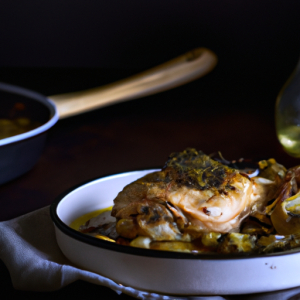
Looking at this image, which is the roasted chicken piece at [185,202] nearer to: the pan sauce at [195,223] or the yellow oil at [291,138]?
the pan sauce at [195,223]

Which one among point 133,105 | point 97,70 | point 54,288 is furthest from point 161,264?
point 97,70

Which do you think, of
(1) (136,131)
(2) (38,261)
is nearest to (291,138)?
(2) (38,261)

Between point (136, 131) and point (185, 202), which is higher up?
point (185, 202)

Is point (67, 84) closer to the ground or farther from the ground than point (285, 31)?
closer to the ground

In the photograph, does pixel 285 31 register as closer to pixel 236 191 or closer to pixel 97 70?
pixel 97 70

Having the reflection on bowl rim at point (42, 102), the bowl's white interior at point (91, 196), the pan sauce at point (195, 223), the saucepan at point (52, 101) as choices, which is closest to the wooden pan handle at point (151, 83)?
the saucepan at point (52, 101)

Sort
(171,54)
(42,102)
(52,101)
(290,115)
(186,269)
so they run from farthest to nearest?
(171,54), (52,101), (42,102), (290,115), (186,269)

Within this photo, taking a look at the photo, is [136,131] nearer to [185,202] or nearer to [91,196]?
[91,196]
